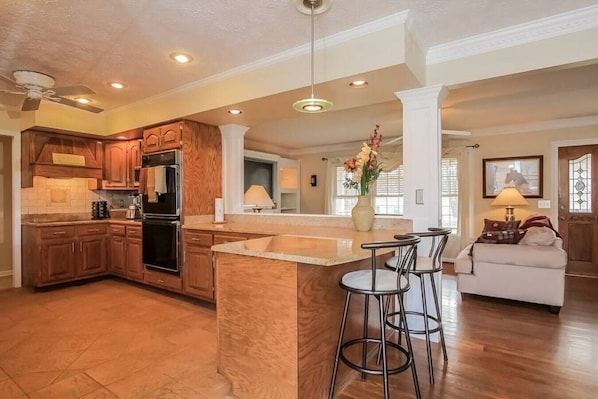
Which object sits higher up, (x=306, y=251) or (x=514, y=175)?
(x=514, y=175)

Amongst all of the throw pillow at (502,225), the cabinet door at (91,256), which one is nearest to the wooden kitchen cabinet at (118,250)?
the cabinet door at (91,256)

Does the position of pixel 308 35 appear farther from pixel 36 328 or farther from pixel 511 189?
pixel 511 189

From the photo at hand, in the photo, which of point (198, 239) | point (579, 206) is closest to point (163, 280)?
point (198, 239)

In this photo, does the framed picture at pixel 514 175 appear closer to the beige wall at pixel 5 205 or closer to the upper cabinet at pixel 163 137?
the upper cabinet at pixel 163 137

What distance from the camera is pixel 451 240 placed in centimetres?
597

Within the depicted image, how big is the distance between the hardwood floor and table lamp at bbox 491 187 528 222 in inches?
68.3

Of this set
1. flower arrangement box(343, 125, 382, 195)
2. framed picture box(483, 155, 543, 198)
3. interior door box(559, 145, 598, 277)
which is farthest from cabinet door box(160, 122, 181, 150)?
interior door box(559, 145, 598, 277)

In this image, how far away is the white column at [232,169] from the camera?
421 centimetres

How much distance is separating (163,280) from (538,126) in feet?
20.2

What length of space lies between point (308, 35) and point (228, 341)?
2.27 m

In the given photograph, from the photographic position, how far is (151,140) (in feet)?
13.5

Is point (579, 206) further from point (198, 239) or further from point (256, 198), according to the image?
point (198, 239)

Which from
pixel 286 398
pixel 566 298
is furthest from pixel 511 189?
pixel 286 398

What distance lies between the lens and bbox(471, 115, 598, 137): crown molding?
5.02 metres
